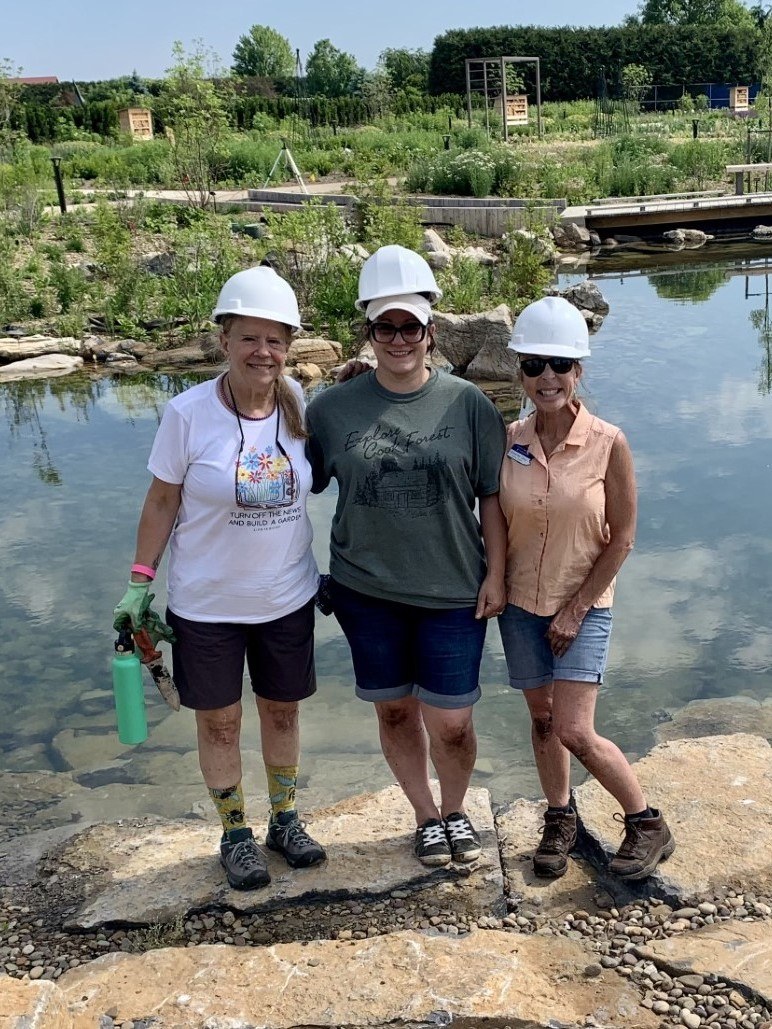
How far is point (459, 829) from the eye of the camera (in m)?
3.04

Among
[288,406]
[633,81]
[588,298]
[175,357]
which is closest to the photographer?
[288,406]

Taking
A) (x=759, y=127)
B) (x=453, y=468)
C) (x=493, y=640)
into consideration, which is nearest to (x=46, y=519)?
(x=493, y=640)

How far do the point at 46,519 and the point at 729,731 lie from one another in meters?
4.78

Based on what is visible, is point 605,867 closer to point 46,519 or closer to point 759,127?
point 46,519

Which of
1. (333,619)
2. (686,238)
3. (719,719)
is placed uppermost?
(686,238)

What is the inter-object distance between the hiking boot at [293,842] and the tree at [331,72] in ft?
182

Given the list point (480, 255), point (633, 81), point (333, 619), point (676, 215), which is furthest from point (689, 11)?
point (333, 619)

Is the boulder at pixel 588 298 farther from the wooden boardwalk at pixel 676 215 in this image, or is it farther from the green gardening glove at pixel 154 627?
the green gardening glove at pixel 154 627

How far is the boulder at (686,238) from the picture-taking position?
1977 cm

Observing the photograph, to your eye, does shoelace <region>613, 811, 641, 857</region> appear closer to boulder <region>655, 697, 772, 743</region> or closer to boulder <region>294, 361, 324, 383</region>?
boulder <region>655, 697, 772, 743</region>

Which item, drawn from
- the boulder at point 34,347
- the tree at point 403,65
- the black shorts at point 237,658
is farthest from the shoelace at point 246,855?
the tree at point 403,65

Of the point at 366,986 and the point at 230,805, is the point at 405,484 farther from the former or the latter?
the point at 366,986

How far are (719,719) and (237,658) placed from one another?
236cm

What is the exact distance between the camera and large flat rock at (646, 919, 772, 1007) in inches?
98.1
